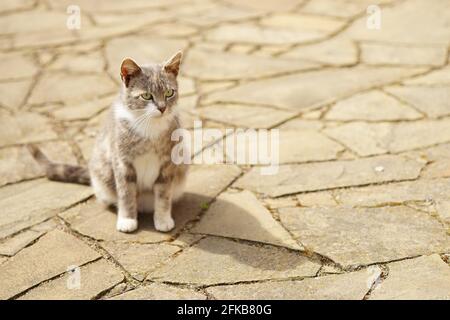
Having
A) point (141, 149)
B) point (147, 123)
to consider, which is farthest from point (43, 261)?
point (147, 123)

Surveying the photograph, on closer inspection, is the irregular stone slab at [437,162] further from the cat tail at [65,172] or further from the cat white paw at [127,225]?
the cat tail at [65,172]

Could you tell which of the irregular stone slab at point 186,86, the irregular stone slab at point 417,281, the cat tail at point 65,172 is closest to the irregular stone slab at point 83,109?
the irregular stone slab at point 186,86

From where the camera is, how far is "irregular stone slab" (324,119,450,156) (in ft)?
16.9

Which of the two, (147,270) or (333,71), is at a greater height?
(333,71)

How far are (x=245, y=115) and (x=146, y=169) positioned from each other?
1845 millimetres

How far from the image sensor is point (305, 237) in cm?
411

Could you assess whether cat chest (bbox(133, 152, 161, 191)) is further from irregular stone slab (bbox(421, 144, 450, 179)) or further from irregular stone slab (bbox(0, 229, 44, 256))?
irregular stone slab (bbox(421, 144, 450, 179))

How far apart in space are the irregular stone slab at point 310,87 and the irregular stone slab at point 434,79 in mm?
137

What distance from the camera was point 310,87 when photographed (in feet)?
20.4

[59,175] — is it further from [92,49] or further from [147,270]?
[92,49]

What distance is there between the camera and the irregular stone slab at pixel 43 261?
149 inches
